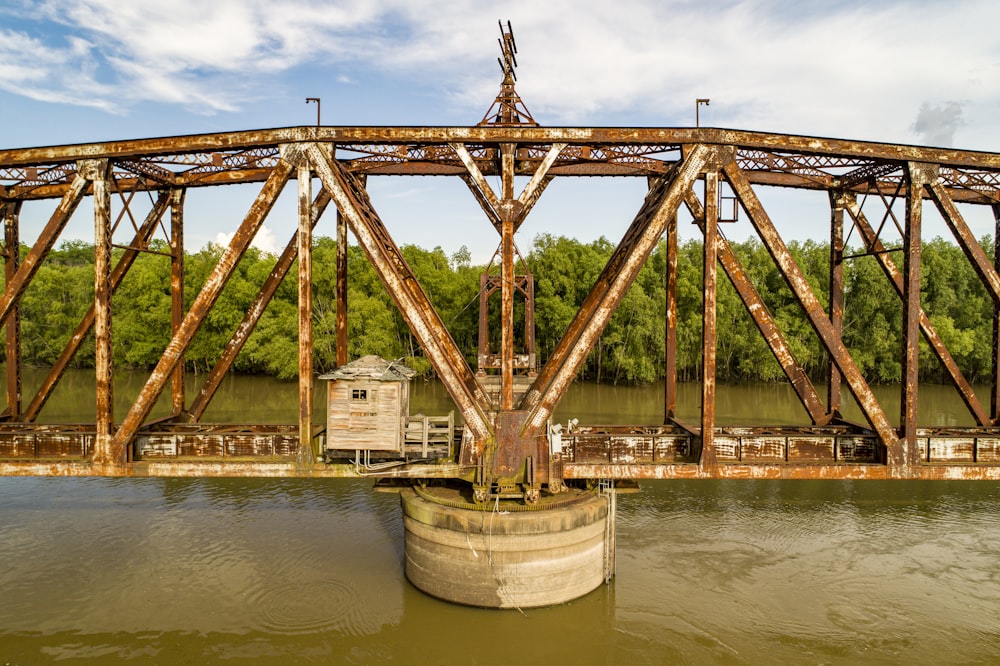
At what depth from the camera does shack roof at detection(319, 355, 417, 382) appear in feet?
37.9

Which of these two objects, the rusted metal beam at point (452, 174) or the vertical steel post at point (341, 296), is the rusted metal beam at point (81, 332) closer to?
the rusted metal beam at point (452, 174)

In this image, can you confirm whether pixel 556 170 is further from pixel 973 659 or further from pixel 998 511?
pixel 998 511

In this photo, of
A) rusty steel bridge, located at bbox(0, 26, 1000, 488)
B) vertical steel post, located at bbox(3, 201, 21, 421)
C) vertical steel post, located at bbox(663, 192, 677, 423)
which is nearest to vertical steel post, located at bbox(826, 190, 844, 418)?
rusty steel bridge, located at bbox(0, 26, 1000, 488)

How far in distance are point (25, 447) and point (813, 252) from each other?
187ft

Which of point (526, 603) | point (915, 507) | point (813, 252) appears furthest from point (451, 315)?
point (526, 603)

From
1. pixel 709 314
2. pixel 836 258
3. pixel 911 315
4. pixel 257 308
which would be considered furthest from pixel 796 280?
pixel 257 308

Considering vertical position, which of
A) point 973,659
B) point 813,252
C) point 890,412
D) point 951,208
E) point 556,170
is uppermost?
point 813,252

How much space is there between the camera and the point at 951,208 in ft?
39.2

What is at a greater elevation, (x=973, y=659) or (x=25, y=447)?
(x=25, y=447)

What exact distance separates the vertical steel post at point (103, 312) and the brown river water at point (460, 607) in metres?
A: 3.34

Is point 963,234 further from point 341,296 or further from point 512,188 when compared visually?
point 341,296

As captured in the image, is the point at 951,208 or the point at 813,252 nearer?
the point at 951,208

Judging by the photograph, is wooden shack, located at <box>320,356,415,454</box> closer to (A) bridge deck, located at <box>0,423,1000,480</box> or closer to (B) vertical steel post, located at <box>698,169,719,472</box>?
(A) bridge deck, located at <box>0,423,1000,480</box>

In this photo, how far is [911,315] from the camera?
38.9 ft
